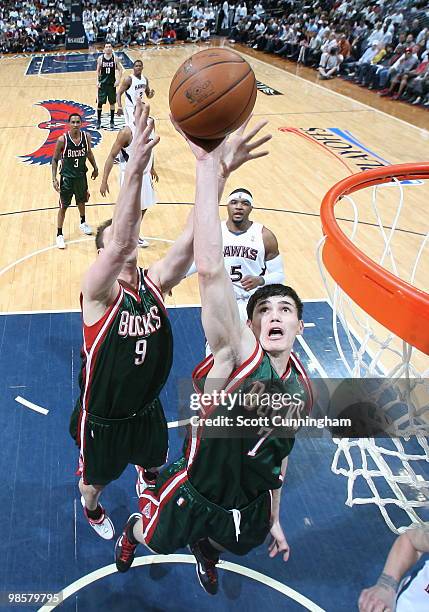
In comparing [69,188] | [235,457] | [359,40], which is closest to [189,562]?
[235,457]

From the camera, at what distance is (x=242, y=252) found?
429 cm

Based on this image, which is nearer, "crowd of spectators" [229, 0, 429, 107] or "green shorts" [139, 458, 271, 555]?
"green shorts" [139, 458, 271, 555]

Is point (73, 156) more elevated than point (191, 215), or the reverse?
point (191, 215)

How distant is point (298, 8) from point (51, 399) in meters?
23.9

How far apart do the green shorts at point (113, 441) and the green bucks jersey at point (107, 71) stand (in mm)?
9870

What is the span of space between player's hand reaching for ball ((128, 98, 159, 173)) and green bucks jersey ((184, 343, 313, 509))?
829mm

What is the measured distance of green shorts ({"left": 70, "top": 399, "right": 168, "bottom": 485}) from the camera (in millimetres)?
2900

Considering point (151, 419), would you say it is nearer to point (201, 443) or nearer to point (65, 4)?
point (201, 443)

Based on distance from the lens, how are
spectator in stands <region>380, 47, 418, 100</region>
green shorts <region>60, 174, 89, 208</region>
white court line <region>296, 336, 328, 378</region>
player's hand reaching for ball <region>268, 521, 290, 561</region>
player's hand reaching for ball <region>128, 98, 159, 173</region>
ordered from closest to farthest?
1. player's hand reaching for ball <region>128, 98, 159, 173</region>
2. player's hand reaching for ball <region>268, 521, 290, 561</region>
3. white court line <region>296, 336, 328, 378</region>
4. green shorts <region>60, 174, 89, 208</region>
5. spectator in stands <region>380, 47, 418, 100</region>

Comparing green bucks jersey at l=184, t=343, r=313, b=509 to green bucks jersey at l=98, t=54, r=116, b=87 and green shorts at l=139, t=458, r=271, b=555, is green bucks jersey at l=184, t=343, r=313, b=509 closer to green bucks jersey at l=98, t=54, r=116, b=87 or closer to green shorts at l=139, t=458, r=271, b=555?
green shorts at l=139, t=458, r=271, b=555

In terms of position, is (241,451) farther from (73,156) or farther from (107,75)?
(107,75)

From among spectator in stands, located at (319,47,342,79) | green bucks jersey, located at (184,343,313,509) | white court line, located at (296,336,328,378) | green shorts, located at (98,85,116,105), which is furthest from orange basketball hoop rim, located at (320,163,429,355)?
spectator in stands, located at (319,47,342,79)

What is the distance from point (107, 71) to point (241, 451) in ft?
34.8

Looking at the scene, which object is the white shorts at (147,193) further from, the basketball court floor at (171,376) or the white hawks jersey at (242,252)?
the white hawks jersey at (242,252)
